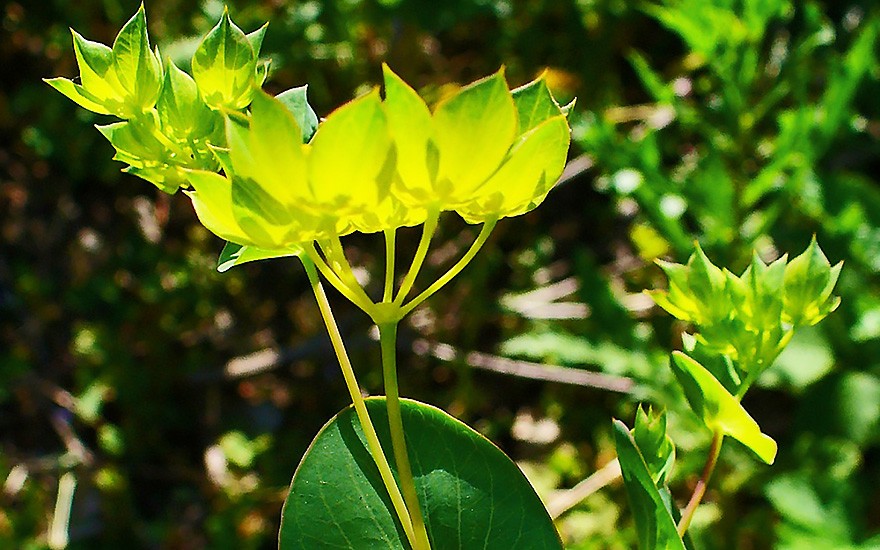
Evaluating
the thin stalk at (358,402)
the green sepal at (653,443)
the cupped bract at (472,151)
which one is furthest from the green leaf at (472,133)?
the green sepal at (653,443)

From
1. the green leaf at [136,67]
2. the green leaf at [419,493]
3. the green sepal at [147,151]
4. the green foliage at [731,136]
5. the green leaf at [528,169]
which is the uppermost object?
the green foliage at [731,136]

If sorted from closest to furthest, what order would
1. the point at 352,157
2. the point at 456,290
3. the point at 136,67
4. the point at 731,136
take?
the point at 352,157 → the point at 136,67 → the point at 731,136 → the point at 456,290

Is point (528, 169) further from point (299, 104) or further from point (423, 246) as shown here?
point (299, 104)

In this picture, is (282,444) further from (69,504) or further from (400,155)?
(400,155)

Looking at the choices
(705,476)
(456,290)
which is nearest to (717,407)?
(705,476)

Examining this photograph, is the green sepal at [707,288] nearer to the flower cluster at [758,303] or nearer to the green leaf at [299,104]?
the flower cluster at [758,303]

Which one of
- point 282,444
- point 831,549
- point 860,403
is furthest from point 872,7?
point 282,444

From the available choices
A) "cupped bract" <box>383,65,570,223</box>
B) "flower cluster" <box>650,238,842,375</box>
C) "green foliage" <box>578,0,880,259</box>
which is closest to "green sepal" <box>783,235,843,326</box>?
"flower cluster" <box>650,238,842,375</box>
